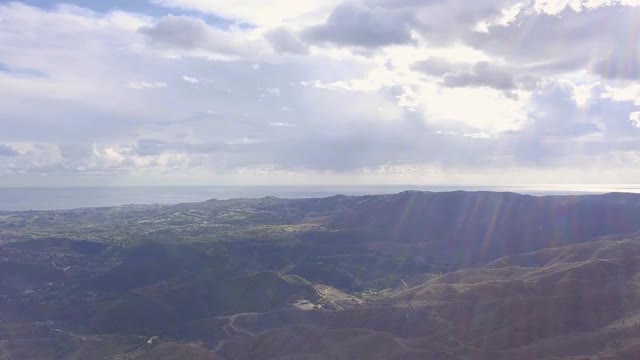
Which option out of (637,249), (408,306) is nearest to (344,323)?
(408,306)

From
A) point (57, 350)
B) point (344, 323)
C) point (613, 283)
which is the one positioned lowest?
point (57, 350)

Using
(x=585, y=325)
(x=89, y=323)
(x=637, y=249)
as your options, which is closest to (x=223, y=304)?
(x=89, y=323)

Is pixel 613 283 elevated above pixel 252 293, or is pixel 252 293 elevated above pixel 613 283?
pixel 613 283

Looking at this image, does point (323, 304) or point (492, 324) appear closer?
point (492, 324)

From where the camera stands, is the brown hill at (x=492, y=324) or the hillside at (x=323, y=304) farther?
the hillside at (x=323, y=304)

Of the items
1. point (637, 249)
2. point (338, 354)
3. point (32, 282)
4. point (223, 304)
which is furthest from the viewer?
point (32, 282)

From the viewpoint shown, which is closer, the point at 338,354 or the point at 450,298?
the point at 338,354

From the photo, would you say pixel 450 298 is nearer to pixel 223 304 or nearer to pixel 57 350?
pixel 223 304

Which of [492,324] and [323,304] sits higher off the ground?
[492,324]

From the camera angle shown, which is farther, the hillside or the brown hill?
the hillside

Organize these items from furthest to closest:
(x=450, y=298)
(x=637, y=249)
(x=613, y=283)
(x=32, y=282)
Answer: (x=32, y=282) → (x=637, y=249) → (x=450, y=298) → (x=613, y=283)
